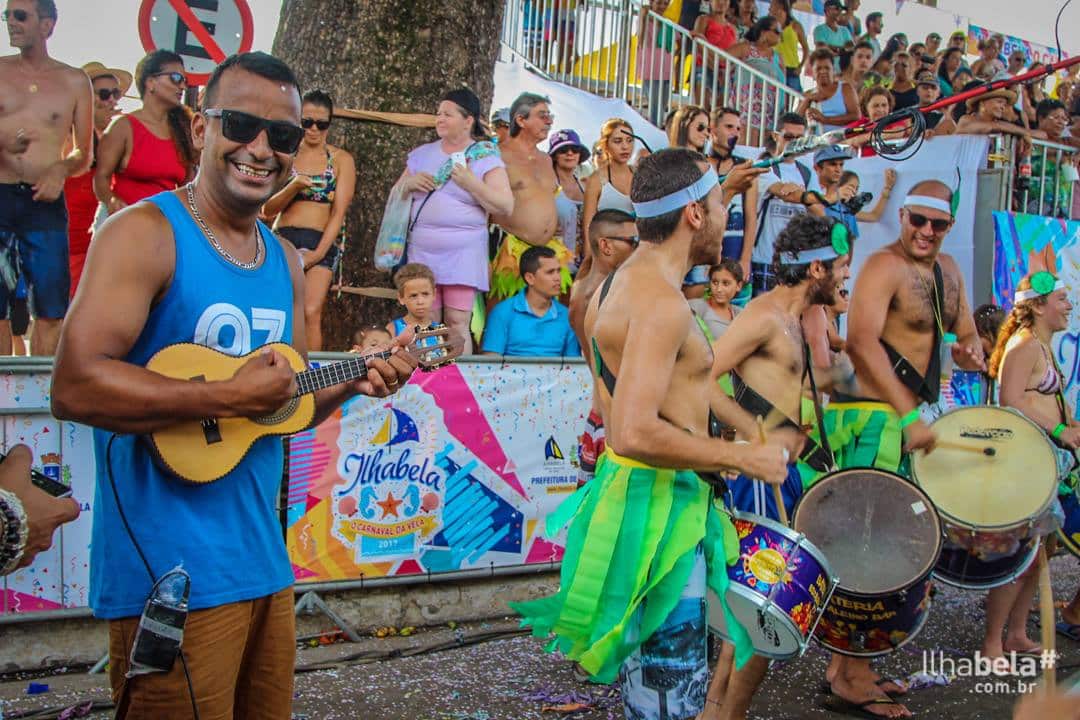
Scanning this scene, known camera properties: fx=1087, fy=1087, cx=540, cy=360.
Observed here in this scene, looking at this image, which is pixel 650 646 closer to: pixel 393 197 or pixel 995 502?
pixel 995 502

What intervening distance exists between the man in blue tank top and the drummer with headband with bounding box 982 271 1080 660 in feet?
16.4

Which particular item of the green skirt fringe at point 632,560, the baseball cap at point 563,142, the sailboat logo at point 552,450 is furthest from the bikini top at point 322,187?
the green skirt fringe at point 632,560

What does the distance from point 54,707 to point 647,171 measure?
332 centimetres

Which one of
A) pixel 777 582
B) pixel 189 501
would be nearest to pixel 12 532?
pixel 189 501

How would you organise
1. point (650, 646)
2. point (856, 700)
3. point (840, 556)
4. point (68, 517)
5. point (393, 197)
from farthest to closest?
point (393, 197), point (856, 700), point (840, 556), point (650, 646), point (68, 517)

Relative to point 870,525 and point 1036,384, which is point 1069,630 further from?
point 870,525

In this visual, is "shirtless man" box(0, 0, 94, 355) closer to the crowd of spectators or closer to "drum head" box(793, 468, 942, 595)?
the crowd of spectators

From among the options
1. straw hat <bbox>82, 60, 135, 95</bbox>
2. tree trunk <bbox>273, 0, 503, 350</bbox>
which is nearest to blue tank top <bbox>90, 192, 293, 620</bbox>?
tree trunk <bbox>273, 0, 503, 350</bbox>

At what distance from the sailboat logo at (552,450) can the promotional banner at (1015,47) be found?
45.8 feet

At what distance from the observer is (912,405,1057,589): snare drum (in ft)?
17.4

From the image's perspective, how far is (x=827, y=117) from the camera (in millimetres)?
11938

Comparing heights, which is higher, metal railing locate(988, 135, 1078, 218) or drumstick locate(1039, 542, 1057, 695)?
metal railing locate(988, 135, 1078, 218)

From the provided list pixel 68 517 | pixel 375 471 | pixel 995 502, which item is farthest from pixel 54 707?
pixel 995 502

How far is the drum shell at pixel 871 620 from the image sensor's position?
4.36 metres
